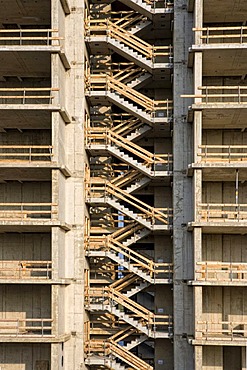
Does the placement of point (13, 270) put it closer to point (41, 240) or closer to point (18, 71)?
point (41, 240)

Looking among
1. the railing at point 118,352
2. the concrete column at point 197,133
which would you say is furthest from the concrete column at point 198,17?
the railing at point 118,352

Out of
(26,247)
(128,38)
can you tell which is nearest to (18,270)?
(26,247)

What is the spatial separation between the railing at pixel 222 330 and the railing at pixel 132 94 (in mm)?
8151

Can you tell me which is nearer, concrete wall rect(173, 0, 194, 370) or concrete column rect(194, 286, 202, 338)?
concrete column rect(194, 286, 202, 338)

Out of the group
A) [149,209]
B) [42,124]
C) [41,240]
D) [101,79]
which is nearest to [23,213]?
[41,240]

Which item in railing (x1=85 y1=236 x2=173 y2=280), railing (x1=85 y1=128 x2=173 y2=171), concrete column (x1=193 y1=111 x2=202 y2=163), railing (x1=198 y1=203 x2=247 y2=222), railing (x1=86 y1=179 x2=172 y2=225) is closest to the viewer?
concrete column (x1=193 y1=111 x2=202 y2=163)

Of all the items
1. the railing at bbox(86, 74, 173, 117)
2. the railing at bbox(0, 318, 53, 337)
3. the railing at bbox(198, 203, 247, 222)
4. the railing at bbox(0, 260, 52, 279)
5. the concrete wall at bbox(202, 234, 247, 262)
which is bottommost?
the railing at bbox(0, 318, 53, 337)

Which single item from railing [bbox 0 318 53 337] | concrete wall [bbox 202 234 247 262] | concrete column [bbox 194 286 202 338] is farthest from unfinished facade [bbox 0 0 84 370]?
concrete wall [bbox 202 234 247 262]

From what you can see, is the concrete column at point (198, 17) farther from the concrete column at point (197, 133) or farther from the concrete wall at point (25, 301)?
the concrete wall at point (25, 301)

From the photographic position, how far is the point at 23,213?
66.1 ft

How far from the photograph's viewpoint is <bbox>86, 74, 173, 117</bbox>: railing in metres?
22.1

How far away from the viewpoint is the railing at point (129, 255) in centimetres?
2145

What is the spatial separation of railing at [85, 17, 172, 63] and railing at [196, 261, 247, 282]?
324 inches

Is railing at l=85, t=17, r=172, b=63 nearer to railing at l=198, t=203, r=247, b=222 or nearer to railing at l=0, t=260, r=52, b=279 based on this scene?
railing at l=198, t=203, r=247, b=222
